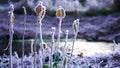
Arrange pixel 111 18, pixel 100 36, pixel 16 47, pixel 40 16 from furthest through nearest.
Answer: pixel 111 18
pixel 100 36
pixel 16 47
pixel 40 16

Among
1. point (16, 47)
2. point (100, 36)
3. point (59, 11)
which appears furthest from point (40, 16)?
point (100, 36)

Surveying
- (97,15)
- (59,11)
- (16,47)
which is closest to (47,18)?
(97,15)

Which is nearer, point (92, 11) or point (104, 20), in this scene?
point (104, 20)

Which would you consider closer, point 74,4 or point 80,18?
point 80,18

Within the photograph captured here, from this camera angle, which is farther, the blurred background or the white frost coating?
the white frost coating

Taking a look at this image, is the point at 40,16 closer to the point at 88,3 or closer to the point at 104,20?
the point at 104,20

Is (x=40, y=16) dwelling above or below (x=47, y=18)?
above

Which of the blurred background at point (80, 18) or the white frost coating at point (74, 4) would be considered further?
the white frost coating at point (74, 4)

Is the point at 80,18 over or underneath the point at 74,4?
underneath

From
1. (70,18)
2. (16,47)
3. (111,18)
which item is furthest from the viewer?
(70,18)
